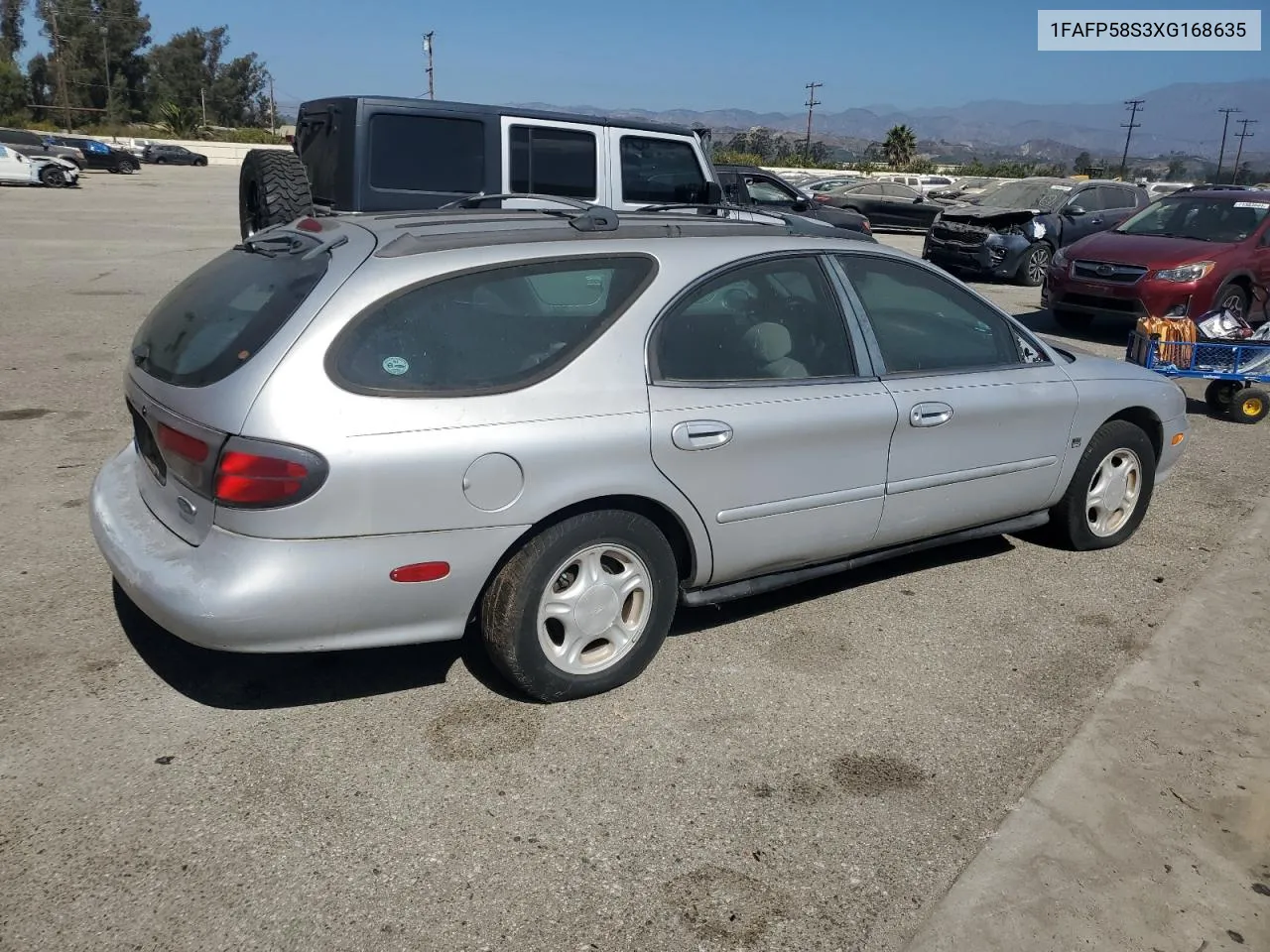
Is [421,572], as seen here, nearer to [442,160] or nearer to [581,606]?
[581,606]

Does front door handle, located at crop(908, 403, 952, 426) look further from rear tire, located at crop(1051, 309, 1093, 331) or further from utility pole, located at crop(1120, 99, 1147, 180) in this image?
utility pole, located at crop(1120, 99, 1147, 180)

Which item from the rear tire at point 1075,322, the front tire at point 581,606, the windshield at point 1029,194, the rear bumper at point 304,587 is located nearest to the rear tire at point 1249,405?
the rear tire at point 1075,322

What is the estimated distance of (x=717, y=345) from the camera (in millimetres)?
3799

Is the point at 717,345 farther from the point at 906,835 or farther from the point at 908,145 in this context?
the point at 908,145

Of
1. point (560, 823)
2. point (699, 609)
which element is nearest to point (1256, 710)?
point (699, 609)

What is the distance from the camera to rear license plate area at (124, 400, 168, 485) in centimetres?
338

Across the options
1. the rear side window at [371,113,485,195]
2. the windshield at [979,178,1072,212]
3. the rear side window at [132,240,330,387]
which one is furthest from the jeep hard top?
the windshield at [979,178,1072,212]

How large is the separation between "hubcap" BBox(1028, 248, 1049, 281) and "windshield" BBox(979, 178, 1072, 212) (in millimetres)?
1158

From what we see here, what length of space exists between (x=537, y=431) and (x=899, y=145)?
6762 cm

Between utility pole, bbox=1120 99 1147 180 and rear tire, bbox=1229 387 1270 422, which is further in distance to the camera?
utility pole, bbox=1120 99 1147 180

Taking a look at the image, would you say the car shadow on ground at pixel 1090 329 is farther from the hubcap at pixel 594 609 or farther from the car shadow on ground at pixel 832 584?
the hubcap at pixel 594 609

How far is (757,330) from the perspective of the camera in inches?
156

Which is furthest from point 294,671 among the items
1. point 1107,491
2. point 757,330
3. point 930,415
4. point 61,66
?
point 61,66

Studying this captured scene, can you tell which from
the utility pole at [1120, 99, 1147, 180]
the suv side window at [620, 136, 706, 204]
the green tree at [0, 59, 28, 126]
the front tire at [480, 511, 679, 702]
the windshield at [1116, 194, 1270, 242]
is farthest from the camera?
the utility pole at [1120, 99, 1147, 180]
